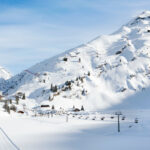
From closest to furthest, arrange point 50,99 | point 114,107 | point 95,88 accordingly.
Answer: point 114,107 < point 50,99 < point 95,88

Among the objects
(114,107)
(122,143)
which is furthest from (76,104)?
(122,143)

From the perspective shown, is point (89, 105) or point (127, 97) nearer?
point (89, 105)

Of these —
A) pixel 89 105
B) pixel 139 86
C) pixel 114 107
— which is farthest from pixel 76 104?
pixel 139 86

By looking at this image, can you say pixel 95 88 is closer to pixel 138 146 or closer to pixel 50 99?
pixel 50 99

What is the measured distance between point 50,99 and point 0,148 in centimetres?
15814

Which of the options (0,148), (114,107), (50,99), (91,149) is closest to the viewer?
(0,148)

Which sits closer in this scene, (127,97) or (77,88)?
(127,97)

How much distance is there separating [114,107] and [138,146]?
455 ft

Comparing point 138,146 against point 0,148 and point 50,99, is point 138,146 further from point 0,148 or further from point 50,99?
point 50,99

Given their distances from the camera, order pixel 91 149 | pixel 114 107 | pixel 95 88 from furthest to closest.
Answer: pixel 95 88, pixel 114 107, pixel 91 149

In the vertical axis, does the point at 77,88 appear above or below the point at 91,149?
above

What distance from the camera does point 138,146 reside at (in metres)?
25.3

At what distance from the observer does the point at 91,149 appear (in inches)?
949

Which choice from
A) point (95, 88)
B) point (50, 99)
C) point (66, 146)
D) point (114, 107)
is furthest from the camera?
point (95, 88)
